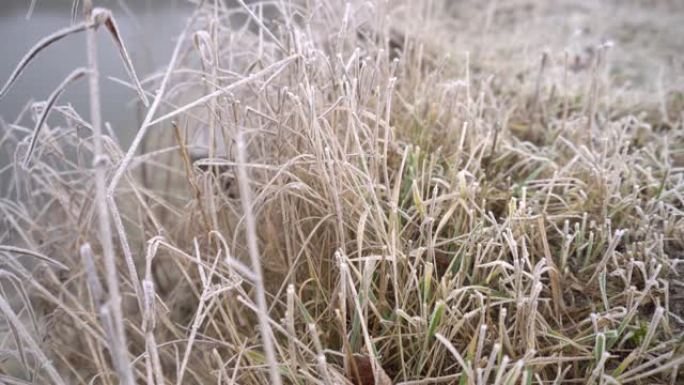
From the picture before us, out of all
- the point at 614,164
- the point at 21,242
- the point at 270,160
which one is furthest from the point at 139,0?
the point at 614,164

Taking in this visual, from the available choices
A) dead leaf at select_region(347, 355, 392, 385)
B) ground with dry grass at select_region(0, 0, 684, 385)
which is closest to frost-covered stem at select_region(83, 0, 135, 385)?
ground with dry grass at select_region(0, 0, 684, 385)

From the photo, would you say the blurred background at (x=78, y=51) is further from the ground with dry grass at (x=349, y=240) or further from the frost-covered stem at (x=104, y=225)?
the frost-covered stem at (x=104, y=225)

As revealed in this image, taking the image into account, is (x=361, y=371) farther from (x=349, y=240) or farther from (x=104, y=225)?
(x=104, y=225)

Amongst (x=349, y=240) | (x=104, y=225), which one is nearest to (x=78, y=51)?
(x=349, y=240)

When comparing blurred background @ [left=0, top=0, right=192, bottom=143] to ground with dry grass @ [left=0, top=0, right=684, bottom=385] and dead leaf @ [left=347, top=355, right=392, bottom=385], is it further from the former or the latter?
dead leaf @ [left=347, top=355, right=392, bottom=385]

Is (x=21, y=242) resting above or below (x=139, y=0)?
below

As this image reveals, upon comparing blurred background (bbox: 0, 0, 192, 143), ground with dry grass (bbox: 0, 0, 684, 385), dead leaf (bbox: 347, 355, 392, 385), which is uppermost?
blurred background (bbox: 0, 0, 192, 143)

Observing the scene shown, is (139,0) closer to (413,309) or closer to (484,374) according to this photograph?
(413,309)

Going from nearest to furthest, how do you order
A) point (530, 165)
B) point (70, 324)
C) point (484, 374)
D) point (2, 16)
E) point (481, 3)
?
point (484, 374)
point (70, 324)
point (530, 165)
point (2, 16)
point (481, 3)
